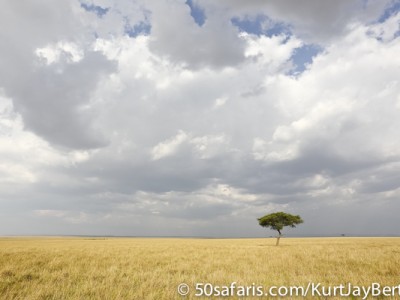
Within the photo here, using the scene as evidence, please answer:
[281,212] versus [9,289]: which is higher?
[281,212]

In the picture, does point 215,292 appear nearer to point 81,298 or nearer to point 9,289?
point 81,298

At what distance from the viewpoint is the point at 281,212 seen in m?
68.0

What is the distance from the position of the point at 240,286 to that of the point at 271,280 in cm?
224

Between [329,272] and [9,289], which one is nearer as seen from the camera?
[9,289]

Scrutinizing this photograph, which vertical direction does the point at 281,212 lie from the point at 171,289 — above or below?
above

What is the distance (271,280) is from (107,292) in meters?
7.37

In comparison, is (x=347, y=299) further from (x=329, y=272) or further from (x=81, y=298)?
(x=81, y=298)

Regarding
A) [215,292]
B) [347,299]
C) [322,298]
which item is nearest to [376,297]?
[347,299]

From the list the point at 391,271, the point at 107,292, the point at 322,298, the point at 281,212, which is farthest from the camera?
the point at 281,212

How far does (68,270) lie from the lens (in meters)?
17.4

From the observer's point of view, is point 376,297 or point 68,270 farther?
point 68,270

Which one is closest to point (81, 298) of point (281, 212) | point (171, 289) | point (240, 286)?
point (171, 289)

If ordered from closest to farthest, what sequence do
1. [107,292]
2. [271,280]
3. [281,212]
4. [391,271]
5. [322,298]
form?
[322,298] → [107,292] → [271,280] → [391,271] → [281,212]

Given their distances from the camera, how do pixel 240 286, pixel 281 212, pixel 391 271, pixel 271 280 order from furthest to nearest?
1. pixel 281 212
2. pixel 391 271
3. pixel 271 280
4. pixel 240 286
